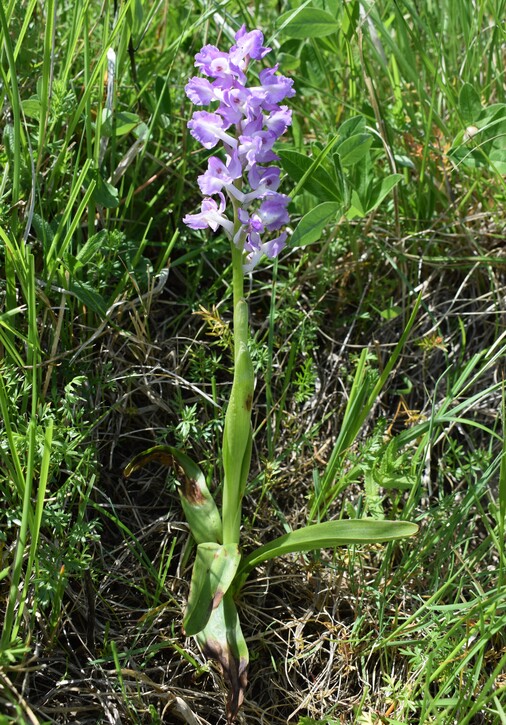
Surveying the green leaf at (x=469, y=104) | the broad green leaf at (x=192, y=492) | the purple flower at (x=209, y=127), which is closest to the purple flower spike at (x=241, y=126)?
the purple flower at (x=209, y=127)

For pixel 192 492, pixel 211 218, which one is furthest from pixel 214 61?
pixel 192 492

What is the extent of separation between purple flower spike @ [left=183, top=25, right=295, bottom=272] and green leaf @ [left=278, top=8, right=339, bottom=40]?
0.66 m

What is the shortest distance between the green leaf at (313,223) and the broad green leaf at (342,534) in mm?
806

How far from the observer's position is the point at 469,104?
229 centimetres

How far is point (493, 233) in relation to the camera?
2.46 meters

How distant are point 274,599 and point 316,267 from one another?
3.43 ft

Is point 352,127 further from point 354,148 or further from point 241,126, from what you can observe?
point 241,126

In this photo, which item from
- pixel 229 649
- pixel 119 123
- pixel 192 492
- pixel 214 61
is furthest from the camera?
pixel 119 123

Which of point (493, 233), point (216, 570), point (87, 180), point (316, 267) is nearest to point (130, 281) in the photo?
point (87, 180)

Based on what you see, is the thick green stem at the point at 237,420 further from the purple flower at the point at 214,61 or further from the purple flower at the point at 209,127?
the purple flower at the point at 214,61

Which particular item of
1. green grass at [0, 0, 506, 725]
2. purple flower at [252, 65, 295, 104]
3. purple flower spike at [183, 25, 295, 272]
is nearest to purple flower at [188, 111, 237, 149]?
purple flower spike at [183, 25, 295, 272]

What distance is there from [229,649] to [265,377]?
811mm

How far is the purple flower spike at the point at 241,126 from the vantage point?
5.40ft

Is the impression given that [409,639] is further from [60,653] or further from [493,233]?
[493,233]
